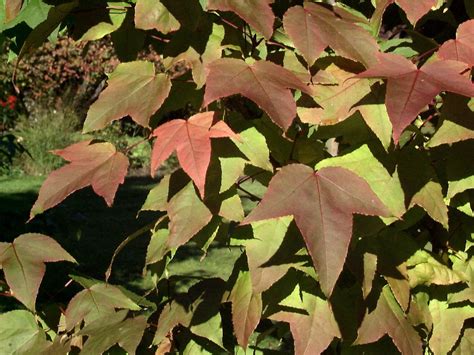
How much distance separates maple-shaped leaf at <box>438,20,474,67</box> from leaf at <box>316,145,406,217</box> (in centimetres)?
22

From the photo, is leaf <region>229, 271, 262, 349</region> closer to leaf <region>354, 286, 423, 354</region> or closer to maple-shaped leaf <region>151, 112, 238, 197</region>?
leaf <region>354, 286, 423, 354</region>

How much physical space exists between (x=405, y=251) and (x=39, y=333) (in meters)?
0.87

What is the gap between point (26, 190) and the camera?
10.3 metres

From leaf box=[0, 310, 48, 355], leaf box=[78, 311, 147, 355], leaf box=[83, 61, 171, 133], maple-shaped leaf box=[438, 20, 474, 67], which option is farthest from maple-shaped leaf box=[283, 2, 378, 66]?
leaf box=[0, 310, 48, 355]

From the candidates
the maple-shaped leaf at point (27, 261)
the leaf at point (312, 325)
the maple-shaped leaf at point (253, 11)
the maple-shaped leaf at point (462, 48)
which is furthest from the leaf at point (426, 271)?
the maple-shaped leaf at point (27, 261)

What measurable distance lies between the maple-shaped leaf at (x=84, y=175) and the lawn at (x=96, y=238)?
3144mm

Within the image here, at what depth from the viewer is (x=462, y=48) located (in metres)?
1.28

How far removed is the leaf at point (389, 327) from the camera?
1.42 metres

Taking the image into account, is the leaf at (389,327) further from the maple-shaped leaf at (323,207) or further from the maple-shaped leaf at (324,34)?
the maple-shaped leaf at (324,34)

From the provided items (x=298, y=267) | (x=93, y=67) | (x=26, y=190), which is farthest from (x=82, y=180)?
(x=93, y=67)

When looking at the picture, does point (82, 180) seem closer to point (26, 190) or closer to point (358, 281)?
point (358, 281)

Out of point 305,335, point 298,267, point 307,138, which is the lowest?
point 305,335

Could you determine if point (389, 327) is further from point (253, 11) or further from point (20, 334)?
point (20, 334)

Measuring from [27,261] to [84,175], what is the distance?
393mm
